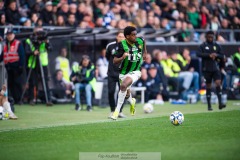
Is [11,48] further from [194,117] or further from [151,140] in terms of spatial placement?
[151,140]

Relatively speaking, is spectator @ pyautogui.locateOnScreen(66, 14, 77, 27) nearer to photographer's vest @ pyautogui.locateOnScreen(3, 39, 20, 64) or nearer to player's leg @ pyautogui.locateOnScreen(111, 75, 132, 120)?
photographer's vest @ pyautogui.locateOnScreen(3, 39, 20, 64)

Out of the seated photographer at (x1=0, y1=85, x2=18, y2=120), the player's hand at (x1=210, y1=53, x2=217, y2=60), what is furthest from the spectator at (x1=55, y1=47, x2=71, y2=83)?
the seated photographer at (x1=0, y1=85, x2=18, y2=120)

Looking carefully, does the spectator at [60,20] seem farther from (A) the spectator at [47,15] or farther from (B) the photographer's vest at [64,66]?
(B) the photographer's vest at [64,66]

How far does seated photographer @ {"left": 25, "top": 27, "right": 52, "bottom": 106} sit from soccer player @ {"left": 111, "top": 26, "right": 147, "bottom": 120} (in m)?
6.77

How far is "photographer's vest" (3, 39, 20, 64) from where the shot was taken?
2342 cm

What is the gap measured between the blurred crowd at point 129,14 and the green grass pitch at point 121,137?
6.42m

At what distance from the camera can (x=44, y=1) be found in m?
26.5

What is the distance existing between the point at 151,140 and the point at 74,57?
13994 mm

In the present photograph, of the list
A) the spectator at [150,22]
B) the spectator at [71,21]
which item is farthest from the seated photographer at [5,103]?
the spectator at [150,22]

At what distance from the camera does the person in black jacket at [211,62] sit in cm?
2172

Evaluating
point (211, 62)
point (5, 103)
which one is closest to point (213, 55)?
point (211, 62)

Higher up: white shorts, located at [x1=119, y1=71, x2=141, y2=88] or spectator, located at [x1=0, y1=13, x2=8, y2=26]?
spectator, located at [x1=0, y1=13, x2=8, y2=26]

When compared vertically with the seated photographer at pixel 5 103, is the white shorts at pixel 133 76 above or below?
above

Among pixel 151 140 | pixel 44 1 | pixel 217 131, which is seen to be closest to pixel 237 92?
pixel 44 1
